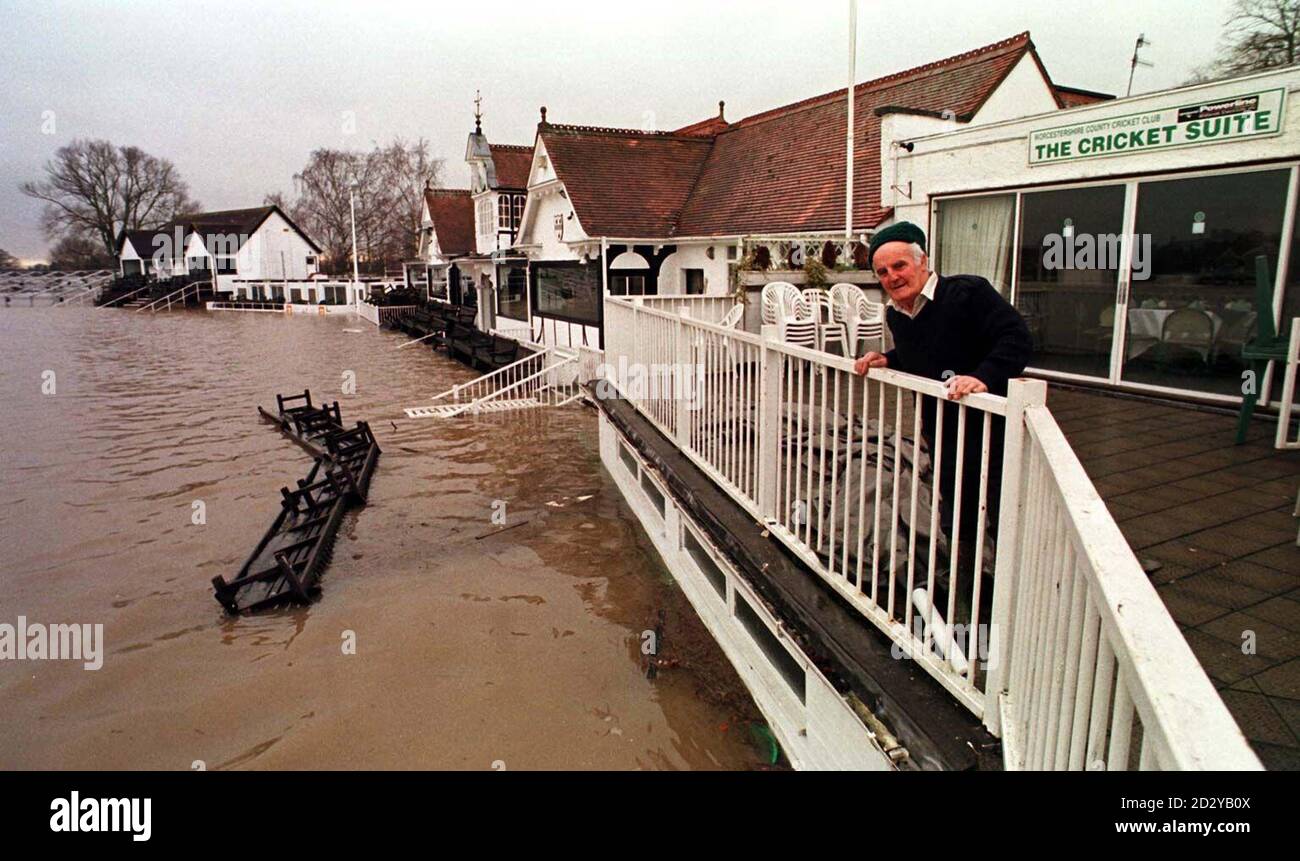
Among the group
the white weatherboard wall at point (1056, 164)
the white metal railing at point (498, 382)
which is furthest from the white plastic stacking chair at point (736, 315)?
the white metal railing at point (498, 382)

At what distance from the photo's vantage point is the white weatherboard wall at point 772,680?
3123mm

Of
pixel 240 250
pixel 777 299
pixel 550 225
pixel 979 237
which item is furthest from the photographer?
pixel 240 250

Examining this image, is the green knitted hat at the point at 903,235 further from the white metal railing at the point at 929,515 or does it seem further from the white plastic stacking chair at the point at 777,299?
the white plastic stacking chair at the point at 777,299

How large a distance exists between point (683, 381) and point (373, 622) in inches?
135

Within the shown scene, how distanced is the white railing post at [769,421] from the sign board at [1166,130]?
592 centimetres

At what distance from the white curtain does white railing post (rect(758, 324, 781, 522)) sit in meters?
6.63

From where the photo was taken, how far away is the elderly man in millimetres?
3139

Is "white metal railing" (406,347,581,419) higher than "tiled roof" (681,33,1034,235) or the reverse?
the reverse

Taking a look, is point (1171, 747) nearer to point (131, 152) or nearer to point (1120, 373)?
point (1120, 373)

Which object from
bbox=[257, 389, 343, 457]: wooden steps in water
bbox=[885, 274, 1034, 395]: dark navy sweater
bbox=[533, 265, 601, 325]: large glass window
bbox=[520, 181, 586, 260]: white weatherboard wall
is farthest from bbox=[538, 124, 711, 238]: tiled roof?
bbox=[885, 274, 1034, 395]: dark navy sweater

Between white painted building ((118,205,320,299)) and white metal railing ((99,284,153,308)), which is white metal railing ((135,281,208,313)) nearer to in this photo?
white painted building ((118,205,320,299))

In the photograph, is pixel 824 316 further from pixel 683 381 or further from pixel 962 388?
pixel 962 388

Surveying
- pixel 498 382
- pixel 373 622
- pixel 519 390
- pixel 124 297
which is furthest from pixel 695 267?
pixel 124 297
